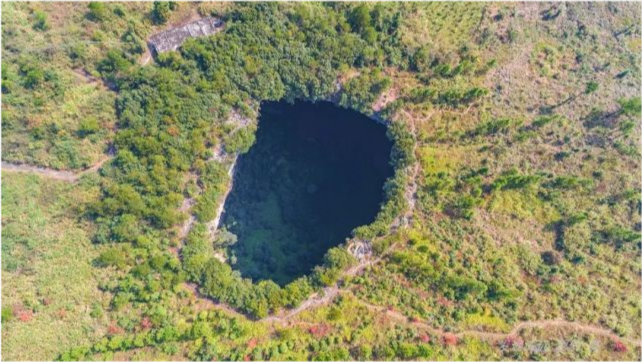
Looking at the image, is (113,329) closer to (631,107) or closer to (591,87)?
(591,87)

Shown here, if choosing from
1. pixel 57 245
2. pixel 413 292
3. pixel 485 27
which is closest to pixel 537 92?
pixel 485 27

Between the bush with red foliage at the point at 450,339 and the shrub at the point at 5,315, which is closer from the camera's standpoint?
the shrub at the point at 5,315

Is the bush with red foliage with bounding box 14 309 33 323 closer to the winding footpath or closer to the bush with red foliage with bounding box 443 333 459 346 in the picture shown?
the winding footpath

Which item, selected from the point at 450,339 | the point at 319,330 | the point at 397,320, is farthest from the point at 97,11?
the point at 450,339

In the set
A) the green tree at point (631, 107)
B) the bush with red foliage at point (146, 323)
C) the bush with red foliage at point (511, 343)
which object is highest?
the green tree at point (631, 107)

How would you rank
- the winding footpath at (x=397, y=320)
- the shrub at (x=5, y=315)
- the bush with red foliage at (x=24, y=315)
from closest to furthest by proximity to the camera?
the shrub at (x=5, y=315), the bush with red foliage at (x=24, y=315), the winding footpath at (x=397, y=320)

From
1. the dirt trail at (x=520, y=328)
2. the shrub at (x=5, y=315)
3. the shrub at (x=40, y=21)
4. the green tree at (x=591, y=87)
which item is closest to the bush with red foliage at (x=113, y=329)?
the shrub at (x=5, y=315)

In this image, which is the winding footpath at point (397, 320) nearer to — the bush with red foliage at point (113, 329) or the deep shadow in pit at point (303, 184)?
the deep shadow in pit at point (303, 184)
